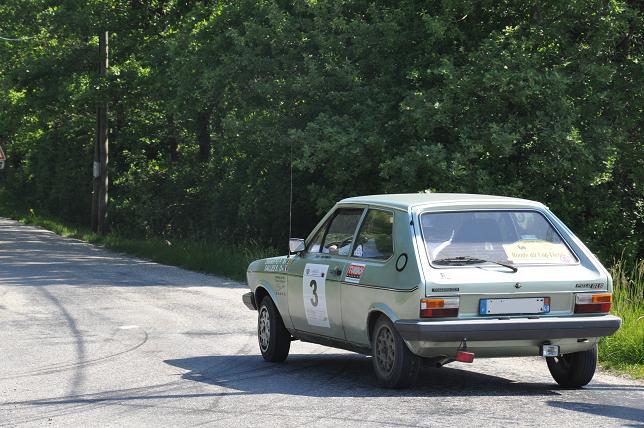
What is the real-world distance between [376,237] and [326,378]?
131 centimetres

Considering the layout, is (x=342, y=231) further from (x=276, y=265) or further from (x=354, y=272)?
(x=276, y=265)

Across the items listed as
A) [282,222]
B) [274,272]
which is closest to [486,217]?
[274,272]

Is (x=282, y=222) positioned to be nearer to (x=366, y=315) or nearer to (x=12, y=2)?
(x=12, y=2)

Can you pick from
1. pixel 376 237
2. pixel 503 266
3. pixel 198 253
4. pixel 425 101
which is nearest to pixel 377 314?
pixel 376 237

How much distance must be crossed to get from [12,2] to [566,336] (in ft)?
132

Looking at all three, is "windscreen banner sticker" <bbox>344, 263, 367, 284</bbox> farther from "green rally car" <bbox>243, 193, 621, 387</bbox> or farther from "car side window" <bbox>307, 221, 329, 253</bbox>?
"car side window" <bbox>307, 221, 329, 253</bbox>

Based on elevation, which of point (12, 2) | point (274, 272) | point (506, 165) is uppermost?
point (12, 2)

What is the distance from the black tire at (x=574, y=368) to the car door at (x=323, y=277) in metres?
1.75

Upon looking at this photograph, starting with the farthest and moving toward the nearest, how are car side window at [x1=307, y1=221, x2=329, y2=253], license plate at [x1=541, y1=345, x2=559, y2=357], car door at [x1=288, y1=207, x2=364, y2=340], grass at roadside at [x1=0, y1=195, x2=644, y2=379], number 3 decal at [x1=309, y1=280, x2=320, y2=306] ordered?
grass at roadside at [x1=0, y1=195, x2=644, y2=379]
car side window at [x1=307, y1=221, x2=329, y2=253]
number 3 decal at [x1=309, y1=280, x2=320, y2=306]
car door at [x1=288, y1=207, x2=364, y2=340]
license plate at [x1=541, y1=345, x2=559, y2=357]

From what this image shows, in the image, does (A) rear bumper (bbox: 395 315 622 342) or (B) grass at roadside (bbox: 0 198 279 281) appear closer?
(A) rear bumper (bbox: 395 315 622 342)

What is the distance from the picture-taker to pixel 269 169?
33.5 m

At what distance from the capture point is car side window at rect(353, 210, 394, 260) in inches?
383

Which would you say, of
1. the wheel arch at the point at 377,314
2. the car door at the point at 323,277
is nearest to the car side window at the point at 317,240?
the car door at the point at 323,277

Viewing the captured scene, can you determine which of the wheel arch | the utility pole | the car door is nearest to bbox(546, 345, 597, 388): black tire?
the wheel arch
